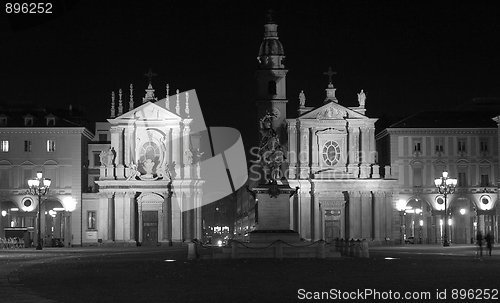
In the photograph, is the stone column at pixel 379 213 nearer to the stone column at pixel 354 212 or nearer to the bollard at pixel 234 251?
the stone column at pixel 354 212

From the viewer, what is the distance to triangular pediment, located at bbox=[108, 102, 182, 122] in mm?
95875

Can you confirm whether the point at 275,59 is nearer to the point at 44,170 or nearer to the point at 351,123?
the point at 351,123

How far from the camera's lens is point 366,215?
3799 inches

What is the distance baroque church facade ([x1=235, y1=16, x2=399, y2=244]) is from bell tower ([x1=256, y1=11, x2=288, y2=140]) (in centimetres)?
364

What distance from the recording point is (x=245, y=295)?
24.6m

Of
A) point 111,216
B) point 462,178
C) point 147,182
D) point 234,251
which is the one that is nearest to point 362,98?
point 462,178

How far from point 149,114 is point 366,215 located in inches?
912

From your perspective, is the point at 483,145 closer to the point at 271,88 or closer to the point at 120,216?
the point at 271,88

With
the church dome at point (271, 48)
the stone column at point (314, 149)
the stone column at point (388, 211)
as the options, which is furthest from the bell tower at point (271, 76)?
the stone column at point (388, 211)

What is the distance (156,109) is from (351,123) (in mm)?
18997

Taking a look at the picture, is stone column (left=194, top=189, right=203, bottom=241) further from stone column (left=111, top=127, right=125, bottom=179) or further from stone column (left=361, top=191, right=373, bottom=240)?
stone column (left=361, top=191, right=373, bottom=240)

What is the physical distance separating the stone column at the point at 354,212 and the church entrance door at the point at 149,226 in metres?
18.8

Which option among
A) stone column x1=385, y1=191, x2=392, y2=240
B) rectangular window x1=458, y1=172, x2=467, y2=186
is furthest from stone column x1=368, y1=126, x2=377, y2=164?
rectangular window x1=458, y1=172, x2=467, y2=186

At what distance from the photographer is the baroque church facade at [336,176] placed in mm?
96375
